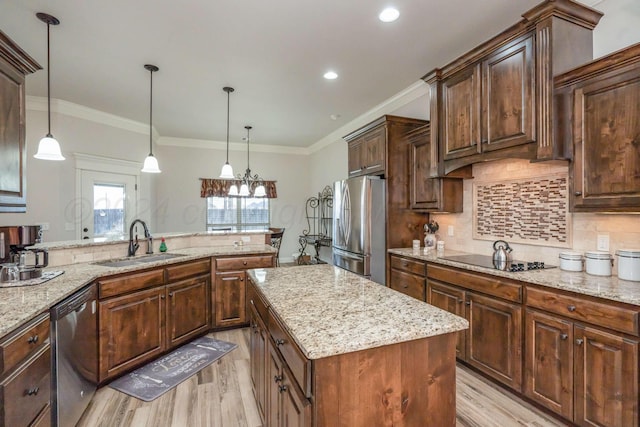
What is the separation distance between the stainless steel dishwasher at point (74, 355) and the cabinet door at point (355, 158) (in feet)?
10.4

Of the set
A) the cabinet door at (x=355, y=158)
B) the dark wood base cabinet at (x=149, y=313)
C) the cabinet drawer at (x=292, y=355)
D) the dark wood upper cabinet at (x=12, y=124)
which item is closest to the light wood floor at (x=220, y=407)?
the dark wood base cabinet at (x=149, y=313)

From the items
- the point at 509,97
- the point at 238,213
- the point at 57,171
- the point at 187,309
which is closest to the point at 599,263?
the point at 509,97

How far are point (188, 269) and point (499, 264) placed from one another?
9.18 ft

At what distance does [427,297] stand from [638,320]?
1537 mm

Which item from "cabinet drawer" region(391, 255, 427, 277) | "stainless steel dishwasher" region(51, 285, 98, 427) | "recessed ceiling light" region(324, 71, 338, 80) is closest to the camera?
"stainless steel dishwasher" region(51, 285, 98, 427)

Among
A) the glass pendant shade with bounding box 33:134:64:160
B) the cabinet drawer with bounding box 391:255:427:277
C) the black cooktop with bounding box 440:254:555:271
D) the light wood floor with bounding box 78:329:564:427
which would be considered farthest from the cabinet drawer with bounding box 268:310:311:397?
the glass pendant shade with bounding box 33:134:64:160

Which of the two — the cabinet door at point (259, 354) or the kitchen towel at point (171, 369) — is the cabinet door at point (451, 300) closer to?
the cabinet door at point (259, 354)

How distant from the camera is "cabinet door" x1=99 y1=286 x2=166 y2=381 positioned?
7.77ft

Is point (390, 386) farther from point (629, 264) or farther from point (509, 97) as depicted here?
point (509, 97)

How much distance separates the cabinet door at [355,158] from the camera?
4.23m

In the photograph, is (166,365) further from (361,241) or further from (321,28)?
(321,28)

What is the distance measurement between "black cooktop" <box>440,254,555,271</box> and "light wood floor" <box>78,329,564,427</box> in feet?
2.98

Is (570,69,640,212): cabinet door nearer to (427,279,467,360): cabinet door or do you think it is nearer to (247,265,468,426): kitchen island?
(427,279,467,360): cabinet door

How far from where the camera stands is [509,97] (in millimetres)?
2354
